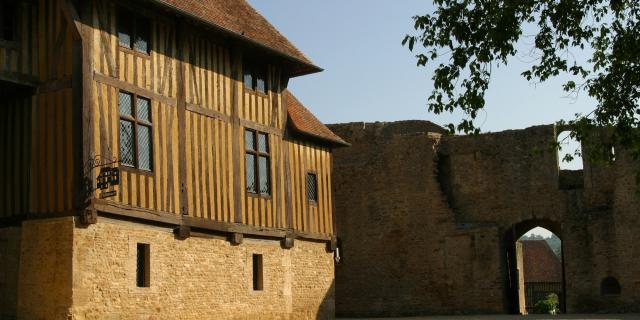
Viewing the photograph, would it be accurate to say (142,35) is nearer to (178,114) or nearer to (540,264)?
(178,114)

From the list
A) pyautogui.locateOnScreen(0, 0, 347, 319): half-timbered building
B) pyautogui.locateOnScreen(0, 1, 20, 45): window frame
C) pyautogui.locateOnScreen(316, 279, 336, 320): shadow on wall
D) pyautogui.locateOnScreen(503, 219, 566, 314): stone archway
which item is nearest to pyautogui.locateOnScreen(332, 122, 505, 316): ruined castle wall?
pyautogui.locateOnScreen(503, 219, 566, 314): stone archway

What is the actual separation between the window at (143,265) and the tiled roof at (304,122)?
221 inches

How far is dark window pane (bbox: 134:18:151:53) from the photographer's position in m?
16.4

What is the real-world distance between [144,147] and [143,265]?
2043mm

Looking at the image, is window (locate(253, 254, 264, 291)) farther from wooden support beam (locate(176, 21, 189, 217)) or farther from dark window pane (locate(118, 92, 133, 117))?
dark window pane (locate(118, 92, 133, 117))

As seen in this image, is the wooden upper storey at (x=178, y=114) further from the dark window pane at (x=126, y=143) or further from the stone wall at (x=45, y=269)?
the stone wall at (x=45, y=269)

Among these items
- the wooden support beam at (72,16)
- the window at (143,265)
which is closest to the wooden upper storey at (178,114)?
the wooden support beam at (72,16)

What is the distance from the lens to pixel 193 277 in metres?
17.4

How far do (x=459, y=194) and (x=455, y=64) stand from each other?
18.5 meters

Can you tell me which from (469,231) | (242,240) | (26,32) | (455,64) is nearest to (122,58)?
(26,32)

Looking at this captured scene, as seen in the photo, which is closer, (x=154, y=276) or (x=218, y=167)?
(x=154, y=276)

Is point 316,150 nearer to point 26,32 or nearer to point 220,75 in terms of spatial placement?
point 220,75

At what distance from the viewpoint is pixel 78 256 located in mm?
14609

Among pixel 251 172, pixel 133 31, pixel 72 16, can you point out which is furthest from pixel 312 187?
pixel 72 16
